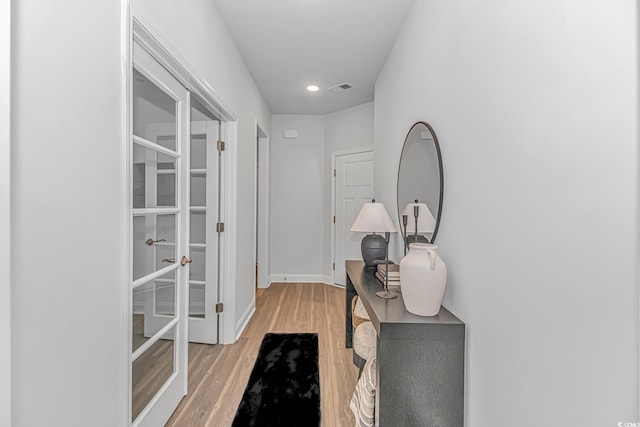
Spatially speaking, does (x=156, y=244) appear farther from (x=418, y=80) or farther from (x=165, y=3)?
(x=418, y=80)

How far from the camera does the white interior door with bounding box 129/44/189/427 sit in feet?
5.52

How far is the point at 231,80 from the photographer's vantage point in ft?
9.82

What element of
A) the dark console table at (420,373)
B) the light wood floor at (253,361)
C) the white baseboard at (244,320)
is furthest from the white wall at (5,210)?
the white baseboard at (244,320)

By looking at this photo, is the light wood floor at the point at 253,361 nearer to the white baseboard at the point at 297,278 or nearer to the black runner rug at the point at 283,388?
the black runner rug at the point at 283,388

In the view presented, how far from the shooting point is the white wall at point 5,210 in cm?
84

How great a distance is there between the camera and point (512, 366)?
1177mm

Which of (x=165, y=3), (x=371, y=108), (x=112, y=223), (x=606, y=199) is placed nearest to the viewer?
(x=606, y=199)

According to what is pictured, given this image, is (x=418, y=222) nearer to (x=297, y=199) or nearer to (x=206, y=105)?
(x=206, y=105)

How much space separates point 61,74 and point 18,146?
28 centimetres

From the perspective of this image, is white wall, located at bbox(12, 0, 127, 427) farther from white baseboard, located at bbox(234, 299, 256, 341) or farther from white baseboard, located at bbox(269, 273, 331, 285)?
white baseboard, located at bbox(269, 273, 331, 285)

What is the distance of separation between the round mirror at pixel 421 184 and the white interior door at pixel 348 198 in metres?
2.27

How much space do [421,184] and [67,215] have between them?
6.01 ft

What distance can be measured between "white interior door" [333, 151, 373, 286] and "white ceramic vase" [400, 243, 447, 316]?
3240 mm

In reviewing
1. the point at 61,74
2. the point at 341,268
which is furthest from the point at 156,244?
the point at 341,268
